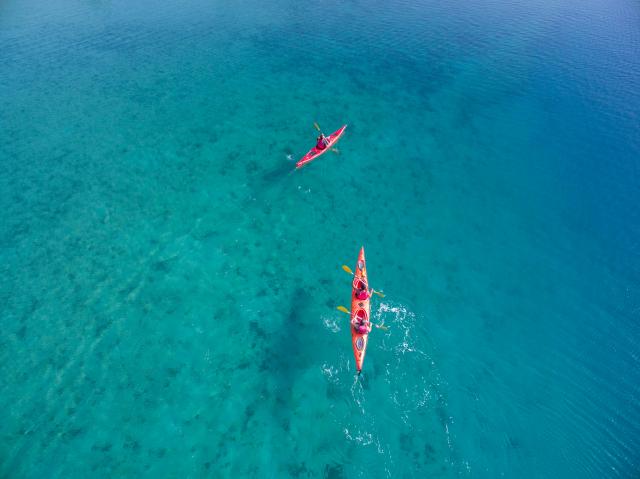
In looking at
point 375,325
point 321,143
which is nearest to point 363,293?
point 375,325

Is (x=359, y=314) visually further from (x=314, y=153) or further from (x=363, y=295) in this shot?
(x=314, y=153)

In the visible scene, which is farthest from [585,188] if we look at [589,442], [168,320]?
[168,320]

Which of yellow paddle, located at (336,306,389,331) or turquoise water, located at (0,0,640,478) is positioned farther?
yellow paddle, located at (336,306,389,331)

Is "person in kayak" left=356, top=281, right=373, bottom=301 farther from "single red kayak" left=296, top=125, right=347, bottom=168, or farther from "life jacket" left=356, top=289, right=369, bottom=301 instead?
"single red kayak" left=296, top=125, right=347, bottom=168

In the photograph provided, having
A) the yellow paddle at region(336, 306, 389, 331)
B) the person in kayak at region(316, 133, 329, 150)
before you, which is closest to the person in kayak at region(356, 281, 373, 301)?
the yellow paddle at region(336, 306, 389, 331)

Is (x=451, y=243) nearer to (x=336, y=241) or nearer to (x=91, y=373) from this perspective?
(x=336, y=241)

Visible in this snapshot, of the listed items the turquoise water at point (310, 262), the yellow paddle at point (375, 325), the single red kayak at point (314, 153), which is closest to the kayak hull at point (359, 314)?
the yellow paddle at point (375, 325)
